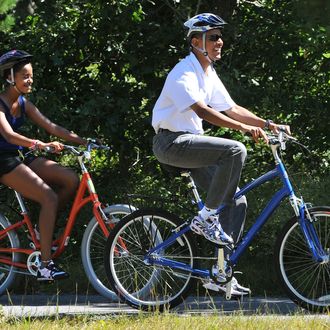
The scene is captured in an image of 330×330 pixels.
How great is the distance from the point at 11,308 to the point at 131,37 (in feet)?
10.9

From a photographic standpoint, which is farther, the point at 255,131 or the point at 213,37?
the point at 213,37

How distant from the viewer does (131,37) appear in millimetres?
9172

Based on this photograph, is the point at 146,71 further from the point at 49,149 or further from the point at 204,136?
the point at 204,136

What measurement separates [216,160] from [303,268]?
1022mm

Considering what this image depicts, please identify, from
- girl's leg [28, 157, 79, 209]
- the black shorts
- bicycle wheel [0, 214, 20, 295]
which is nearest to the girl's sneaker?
bicycle wheel [0, 214, 20, 295]

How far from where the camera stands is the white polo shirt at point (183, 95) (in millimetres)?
6340

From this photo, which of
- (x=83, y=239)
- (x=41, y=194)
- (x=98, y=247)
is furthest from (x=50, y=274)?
(x=41, y=194)

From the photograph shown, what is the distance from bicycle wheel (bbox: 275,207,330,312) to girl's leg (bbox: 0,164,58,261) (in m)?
1.81

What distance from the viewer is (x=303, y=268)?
21.8 feet

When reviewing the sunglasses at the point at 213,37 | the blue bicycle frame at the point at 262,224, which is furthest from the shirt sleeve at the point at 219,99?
the blue bicycle frame at the point at 262,224

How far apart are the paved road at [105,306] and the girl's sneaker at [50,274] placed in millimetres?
182

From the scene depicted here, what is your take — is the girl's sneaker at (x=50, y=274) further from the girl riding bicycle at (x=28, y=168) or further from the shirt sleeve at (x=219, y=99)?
the shirt sleeve at (x=219, y=99)

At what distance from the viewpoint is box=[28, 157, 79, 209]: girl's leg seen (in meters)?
7.37

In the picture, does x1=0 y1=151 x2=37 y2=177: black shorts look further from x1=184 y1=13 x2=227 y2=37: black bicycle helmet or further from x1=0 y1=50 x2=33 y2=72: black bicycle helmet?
x1=184 y1=13 x2=227 y2=37: black bicycle helmet
